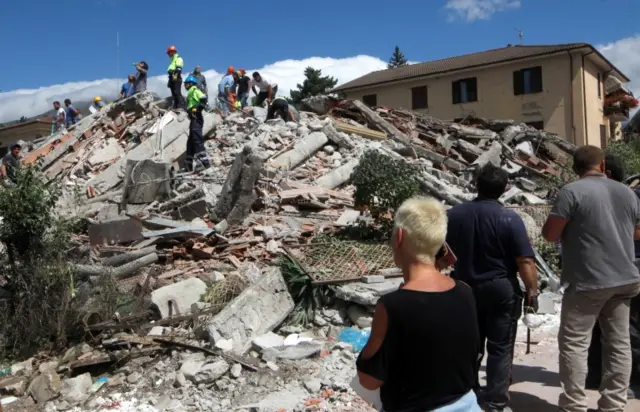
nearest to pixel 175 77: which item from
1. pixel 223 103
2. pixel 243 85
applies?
pixel 223 103

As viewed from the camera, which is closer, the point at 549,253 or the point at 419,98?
the point at 549,253

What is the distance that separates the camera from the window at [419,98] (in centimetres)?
3366

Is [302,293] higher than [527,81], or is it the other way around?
[527,81]

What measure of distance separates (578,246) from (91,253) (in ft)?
24.8

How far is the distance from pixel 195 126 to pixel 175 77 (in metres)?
4.09

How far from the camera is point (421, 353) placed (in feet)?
7.13

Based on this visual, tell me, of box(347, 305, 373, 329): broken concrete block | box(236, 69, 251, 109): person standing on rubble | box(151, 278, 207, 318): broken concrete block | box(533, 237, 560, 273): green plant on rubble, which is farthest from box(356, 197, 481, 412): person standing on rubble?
box(236, 69, 251, 109): person standing on rubble

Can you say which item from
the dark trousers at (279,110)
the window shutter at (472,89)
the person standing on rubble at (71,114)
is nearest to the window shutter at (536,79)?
the window shutter at (472,89)

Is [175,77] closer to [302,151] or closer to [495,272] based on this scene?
[302,151]

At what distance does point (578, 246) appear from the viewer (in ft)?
12.7

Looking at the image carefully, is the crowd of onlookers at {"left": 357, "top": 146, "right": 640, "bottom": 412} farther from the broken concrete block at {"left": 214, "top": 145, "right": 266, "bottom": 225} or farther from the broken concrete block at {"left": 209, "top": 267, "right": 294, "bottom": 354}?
the broken concrete block at {"left": 214, "top": 145, "right": 266, "bottom": 225}

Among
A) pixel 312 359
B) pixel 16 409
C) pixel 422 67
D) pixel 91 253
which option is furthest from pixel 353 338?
pixel 422 67

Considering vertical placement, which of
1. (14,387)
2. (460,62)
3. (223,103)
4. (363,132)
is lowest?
(14,387)

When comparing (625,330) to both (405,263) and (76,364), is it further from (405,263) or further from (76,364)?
(76,364)
